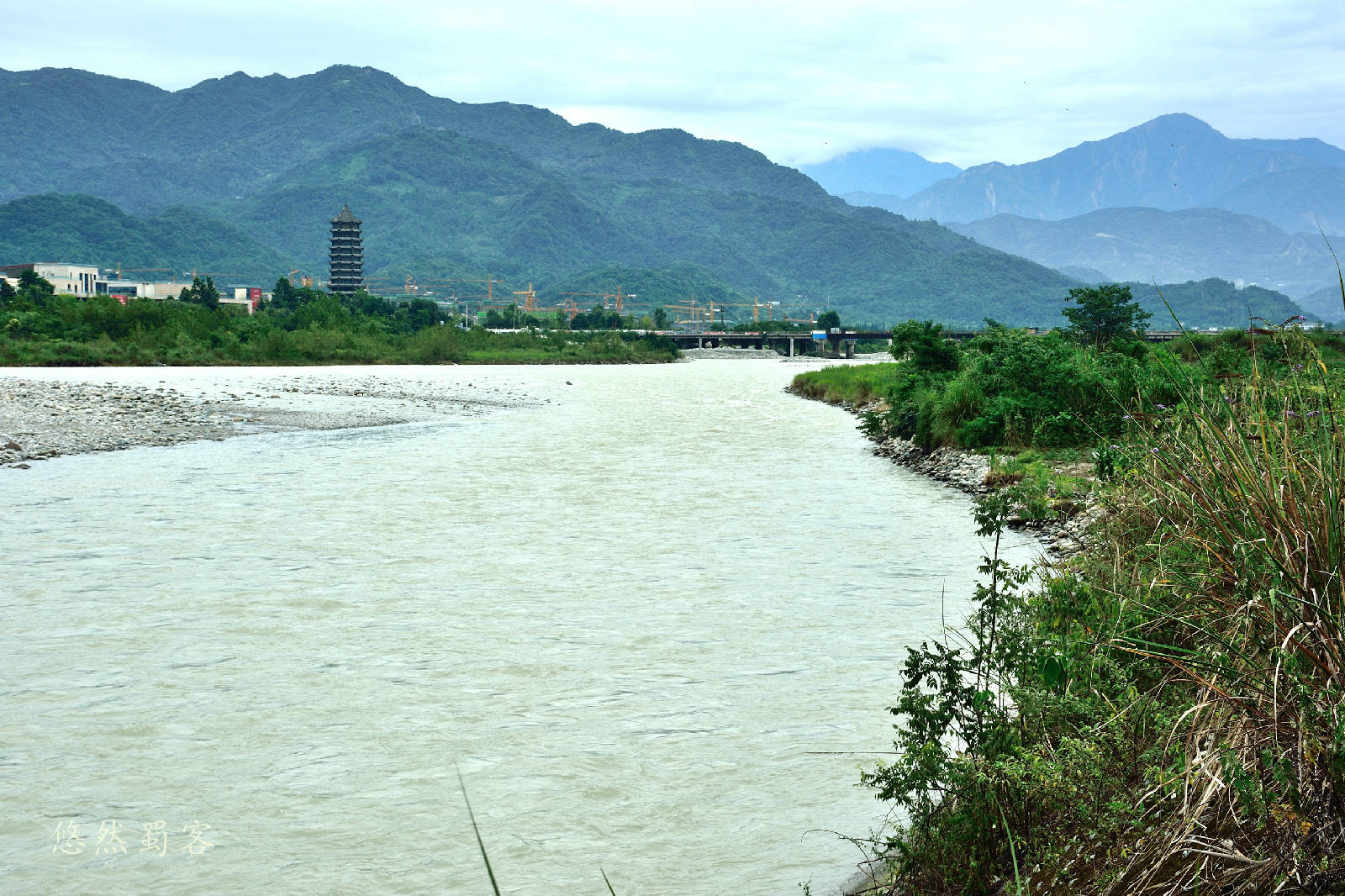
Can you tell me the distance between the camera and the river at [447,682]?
23.5 ft

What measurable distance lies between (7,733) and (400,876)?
4.73 metres

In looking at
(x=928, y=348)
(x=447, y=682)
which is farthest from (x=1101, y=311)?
(x=447, y=682)

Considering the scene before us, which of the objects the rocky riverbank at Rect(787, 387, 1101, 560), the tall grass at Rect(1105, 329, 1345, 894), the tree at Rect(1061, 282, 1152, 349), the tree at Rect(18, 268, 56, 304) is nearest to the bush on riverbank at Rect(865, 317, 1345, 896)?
the tall grass at Rect(1105, 329, 1345, 894)

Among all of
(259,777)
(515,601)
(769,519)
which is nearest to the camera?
(259,777)

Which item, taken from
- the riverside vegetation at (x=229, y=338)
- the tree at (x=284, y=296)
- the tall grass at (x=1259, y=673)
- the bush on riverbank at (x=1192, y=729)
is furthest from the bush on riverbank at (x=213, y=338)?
the tall grass at (x=1259, y=673)

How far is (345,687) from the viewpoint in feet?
34.8

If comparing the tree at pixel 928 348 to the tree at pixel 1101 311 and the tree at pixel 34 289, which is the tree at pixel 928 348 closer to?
the tree at pixel 1101 311

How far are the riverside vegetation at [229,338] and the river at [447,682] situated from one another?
78961 mm

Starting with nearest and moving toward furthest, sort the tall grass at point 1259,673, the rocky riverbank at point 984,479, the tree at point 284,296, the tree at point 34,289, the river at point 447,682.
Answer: the tall grass at point 1259,673 → the river at point 447,682 → the rocky riverbank at point 984,479 → the tree at point 34,289 → the tree at point 284,296

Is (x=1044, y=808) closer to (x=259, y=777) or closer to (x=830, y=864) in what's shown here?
(x=830, y=864)

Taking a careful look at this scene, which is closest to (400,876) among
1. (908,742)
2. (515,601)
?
(908,742)

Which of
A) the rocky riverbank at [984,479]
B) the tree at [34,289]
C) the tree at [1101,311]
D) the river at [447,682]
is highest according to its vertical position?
the tree at [34,289]

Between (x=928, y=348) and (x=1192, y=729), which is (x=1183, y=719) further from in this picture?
(x=928, y=348)

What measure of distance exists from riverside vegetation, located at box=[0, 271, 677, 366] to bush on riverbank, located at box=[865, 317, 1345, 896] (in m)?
100
